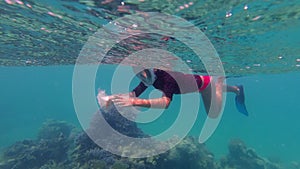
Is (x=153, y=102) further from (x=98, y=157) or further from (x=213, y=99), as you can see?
(x=98, y=157)

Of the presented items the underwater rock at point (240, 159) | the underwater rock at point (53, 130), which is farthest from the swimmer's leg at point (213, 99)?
the underwater rock at point (53, 130)

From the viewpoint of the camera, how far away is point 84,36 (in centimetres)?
1142

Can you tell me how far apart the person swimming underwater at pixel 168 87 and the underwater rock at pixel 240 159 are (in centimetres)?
1338

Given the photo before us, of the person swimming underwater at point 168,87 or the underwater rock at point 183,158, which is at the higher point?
the person swimming underwater at point 168,87

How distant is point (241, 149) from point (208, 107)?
48.9ft

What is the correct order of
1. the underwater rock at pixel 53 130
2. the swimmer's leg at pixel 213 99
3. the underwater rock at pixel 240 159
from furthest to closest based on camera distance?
the underwater rock at pixel 53 130, the underwater rock at pixel 240 159, the swimmer's leg at pixel 213 99

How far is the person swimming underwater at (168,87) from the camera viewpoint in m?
5.32

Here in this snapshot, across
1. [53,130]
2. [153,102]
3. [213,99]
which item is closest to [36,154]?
[53,130]

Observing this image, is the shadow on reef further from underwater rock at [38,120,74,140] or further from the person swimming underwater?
the person swimming underwater

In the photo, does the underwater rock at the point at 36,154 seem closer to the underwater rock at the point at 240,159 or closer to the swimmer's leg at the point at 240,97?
the swimmer's leg at the point at 240,97

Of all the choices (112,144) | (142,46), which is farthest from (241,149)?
(142,46)

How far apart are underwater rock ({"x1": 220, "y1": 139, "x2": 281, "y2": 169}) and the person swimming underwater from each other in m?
13.4

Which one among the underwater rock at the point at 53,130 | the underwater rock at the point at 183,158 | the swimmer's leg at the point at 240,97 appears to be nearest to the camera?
the swimmer's leg at the point at 240,97

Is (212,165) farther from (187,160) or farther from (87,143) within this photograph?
(87,143)
